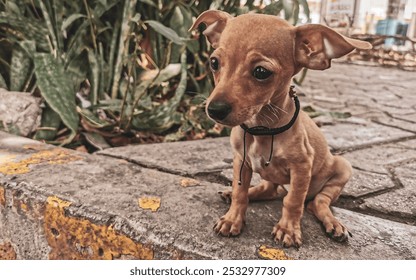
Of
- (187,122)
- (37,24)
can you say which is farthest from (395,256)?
(37,24)

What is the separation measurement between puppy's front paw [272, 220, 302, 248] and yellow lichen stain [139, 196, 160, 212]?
36 cm

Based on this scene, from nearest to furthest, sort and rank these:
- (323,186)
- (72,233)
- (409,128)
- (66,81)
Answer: (72,233)
(323,186)
(66,81)
(409,128)

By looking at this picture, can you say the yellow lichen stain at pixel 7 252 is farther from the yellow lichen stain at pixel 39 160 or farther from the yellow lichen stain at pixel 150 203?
the yellow lichen stain at pixel 150 203

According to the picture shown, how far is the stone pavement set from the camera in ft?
3.64

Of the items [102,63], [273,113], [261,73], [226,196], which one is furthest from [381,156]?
[102,63]

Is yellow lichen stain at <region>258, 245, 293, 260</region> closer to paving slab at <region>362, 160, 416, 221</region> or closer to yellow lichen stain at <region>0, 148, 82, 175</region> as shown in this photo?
paving slab at <region>362, 160, 416, 221</region>

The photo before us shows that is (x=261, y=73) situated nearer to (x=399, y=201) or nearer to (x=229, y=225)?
(x=229, y=225)

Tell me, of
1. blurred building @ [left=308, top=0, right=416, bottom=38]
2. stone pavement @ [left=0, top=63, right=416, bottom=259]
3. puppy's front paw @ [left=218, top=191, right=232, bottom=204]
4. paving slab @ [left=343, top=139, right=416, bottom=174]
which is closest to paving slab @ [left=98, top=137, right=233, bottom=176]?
stone pavement @ [left=0, top=63, right=416, bottom=259]

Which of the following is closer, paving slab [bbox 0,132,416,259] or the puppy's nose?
the puppy's nose

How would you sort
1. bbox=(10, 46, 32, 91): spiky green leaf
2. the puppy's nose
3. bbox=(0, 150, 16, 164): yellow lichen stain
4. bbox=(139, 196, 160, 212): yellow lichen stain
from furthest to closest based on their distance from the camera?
bbox=(10, 46, 32, 91): spiky green leaf → bbox=(0, 150, 16, 164): yellow lichen stain → bbox=(139, 196, 160, 212): yellow lichen stain → the puppy's nose

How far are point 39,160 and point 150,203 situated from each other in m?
0.54
